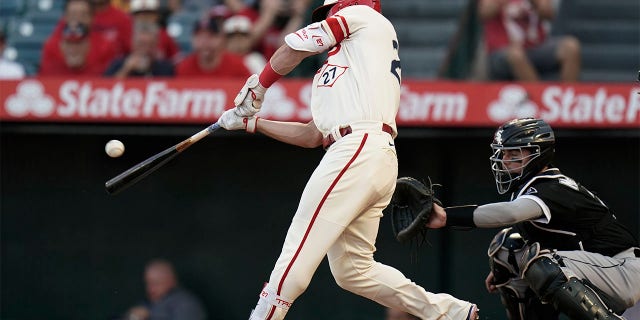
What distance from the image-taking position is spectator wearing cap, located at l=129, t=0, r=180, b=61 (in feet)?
27.4

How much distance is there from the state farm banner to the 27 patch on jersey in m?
2.44

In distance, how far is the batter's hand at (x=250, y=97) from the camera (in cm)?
501

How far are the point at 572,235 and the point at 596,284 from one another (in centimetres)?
24

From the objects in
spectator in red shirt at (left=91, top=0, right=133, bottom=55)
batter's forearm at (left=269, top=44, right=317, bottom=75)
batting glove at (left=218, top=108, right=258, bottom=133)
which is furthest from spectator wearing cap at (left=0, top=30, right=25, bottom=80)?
batter's forearm at (left=269, top=44, right=317, bottom=75)

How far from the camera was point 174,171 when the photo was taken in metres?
8.37

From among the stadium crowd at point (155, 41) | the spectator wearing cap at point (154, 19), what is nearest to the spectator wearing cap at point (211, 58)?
the stadium crowd at point (155, 41)

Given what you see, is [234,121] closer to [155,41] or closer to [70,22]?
[155,41]

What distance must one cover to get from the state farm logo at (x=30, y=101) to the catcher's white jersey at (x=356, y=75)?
303 cm

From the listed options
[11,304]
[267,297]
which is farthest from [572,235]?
[11,304]

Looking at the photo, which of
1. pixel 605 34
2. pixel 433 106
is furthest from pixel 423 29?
pixel 433 106

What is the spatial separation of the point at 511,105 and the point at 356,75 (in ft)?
9.49

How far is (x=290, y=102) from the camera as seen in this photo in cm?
749

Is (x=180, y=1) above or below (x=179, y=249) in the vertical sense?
above

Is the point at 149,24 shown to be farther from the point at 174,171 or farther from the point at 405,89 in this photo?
the point at 405,89
